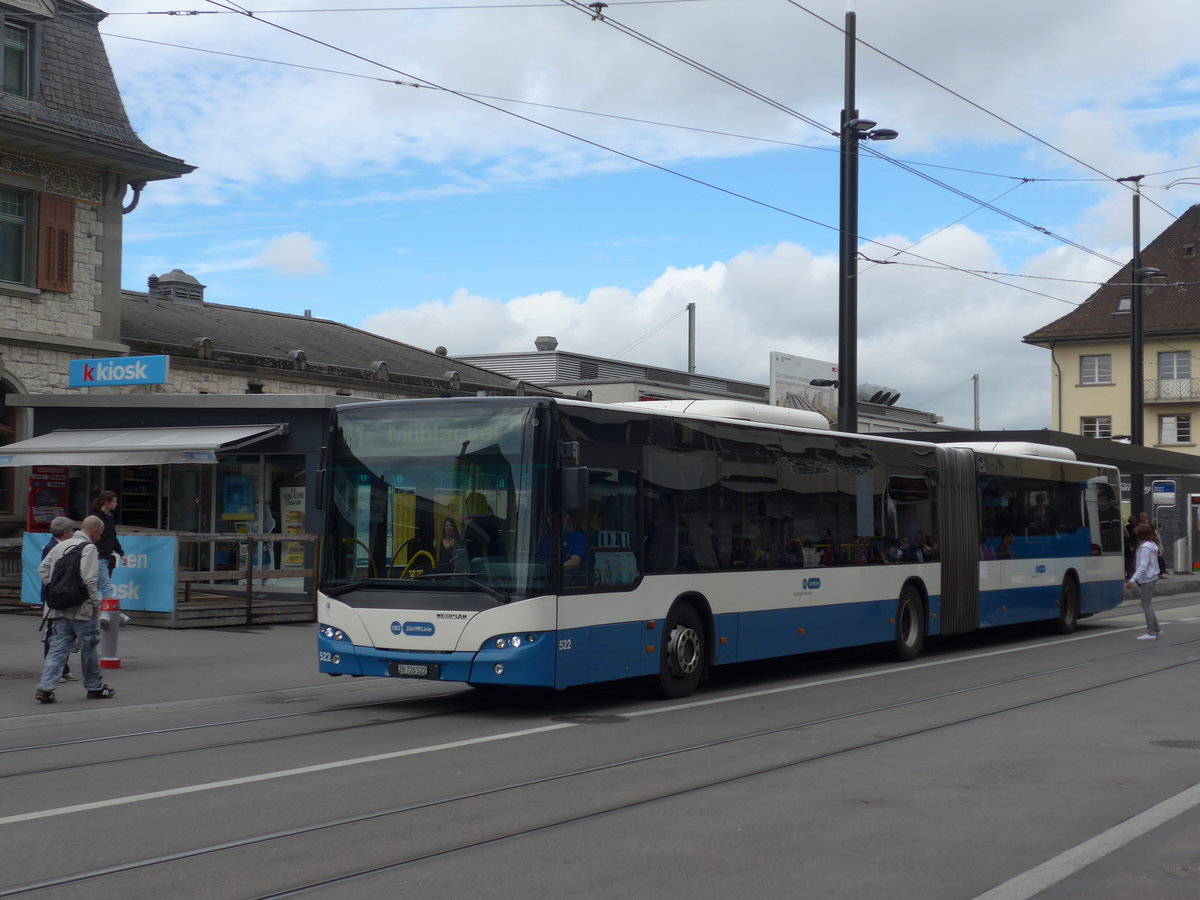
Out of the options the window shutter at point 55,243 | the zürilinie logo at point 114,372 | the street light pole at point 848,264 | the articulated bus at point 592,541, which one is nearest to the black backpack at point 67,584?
the articulated bus at point 592,541

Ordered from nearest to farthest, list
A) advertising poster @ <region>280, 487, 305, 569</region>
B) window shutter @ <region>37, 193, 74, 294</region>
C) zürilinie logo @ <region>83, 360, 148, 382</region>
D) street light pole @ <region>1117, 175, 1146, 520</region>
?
1. advertising poster @ <region>280, 487, 305, 569</region>
2. zürilinie logo @ <region>83, 360, 148, 382</region>
3. window shutter @ <region>37, 193, 74, 294</region>
4. street light pole @ <region>1117, 175, 1146, 520</region>

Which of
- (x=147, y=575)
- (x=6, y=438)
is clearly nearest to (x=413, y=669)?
(x=147, y=575)

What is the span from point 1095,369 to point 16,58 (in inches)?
2187

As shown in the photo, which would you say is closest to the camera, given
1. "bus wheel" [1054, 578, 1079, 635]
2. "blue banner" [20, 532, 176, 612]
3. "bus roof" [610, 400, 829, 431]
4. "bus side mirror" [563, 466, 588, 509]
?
"bus side mirror" [563, 466, 588, 509]

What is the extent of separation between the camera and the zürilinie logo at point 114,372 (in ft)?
84.1

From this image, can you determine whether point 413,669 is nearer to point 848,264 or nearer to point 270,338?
point 848,264

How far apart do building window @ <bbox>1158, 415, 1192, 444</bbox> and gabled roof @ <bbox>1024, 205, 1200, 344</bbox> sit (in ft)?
14.2

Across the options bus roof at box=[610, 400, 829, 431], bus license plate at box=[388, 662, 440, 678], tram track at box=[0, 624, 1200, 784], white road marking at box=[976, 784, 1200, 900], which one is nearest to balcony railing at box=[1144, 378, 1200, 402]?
bus roof at box=[610, 400, 829, 431]

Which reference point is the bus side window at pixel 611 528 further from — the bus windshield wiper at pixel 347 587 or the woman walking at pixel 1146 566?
the woman walking at pixel 1146 566

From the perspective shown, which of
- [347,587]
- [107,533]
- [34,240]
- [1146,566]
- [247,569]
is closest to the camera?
[347,587]

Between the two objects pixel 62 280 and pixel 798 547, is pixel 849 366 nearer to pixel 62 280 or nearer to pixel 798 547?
pixel 798 547

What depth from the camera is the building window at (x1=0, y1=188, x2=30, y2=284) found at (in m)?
27.6

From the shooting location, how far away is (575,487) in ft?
38.2

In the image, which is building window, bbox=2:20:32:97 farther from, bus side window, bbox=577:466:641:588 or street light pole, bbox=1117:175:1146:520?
street light pole, bbox=1117:175:1146:520
